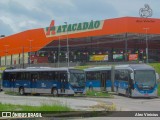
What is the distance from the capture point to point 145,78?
36.6 meters

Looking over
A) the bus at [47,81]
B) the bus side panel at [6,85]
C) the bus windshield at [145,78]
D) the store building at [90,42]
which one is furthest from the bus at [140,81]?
the store building at [90,42]

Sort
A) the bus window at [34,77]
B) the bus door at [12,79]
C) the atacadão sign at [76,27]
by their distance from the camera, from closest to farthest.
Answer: the bus window at [34,77] < the bus door at [12,79] < the atacadão sign at [76,27]

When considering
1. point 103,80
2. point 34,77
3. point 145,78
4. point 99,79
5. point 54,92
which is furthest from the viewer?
point 99,79

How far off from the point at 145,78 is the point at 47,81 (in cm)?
931

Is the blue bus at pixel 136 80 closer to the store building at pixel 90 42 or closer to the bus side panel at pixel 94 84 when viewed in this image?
the bus side panel at pixel 94 84

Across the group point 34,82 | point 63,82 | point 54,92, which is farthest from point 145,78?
point 34,82

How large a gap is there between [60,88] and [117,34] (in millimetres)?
42680

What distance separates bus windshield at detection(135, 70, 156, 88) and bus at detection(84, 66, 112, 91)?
7006 millimetres

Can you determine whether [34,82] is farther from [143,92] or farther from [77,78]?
[143,92]

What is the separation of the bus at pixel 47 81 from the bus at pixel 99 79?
15.1ft

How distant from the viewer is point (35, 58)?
332 ft

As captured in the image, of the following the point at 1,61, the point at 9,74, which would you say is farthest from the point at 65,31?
the point at 9,74

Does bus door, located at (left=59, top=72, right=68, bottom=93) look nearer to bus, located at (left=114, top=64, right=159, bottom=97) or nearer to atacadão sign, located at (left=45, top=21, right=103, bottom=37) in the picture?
bus, located at (left=114, top=64, right=159, bottom=97)

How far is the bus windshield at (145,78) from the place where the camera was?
36.2 metres
